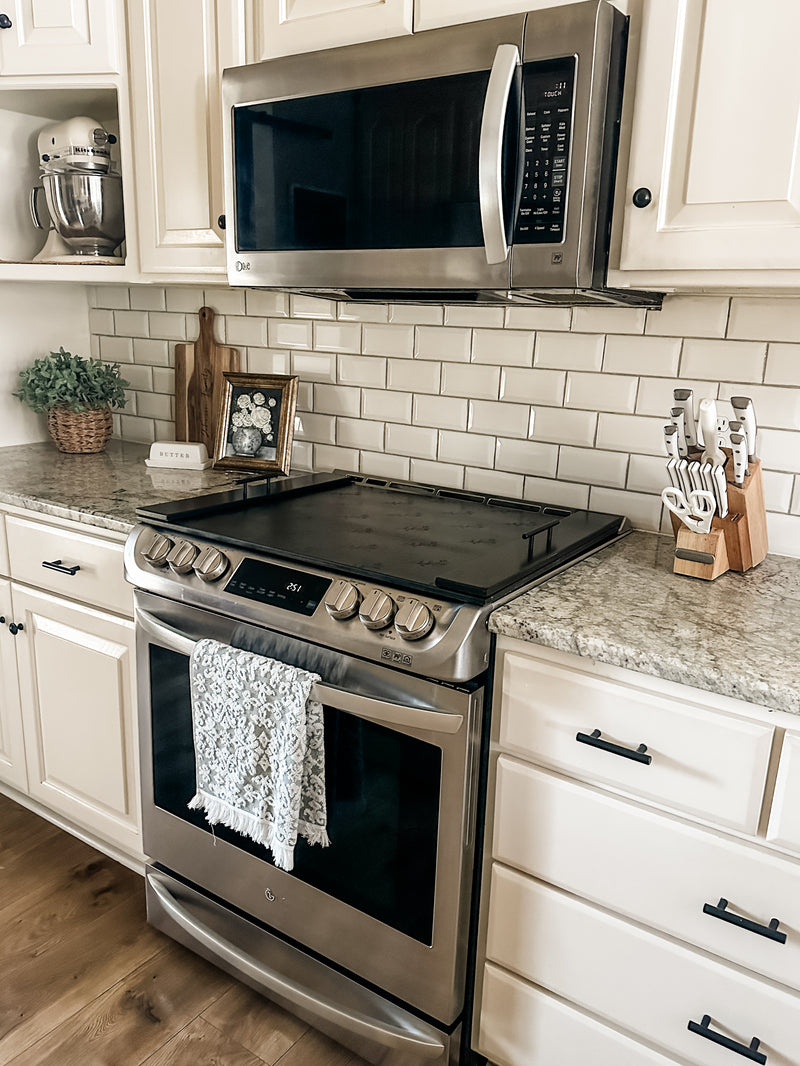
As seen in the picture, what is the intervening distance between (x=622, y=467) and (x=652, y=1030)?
1.02 meters

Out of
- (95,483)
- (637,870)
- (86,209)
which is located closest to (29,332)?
(86,209)

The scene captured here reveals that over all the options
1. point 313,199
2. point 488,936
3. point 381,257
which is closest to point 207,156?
point 313,199

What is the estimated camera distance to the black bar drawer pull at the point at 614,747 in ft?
3.84

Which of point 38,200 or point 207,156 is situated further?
point 38,200

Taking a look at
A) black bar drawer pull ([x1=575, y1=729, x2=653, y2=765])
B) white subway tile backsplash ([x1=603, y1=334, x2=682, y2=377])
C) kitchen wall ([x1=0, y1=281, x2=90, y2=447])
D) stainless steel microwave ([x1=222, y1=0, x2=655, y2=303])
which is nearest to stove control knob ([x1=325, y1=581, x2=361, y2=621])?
black bar drawer pull ([x1=575, y1=729, x2=653, y2=765])

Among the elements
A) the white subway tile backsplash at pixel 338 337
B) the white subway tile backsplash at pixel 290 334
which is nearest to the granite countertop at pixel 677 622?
the white subway tile backsplash at pixel 338 337

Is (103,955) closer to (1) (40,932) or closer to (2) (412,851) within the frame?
(1) (40,932)

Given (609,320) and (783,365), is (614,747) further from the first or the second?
(609,320)

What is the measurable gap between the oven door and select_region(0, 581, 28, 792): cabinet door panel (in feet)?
1.98

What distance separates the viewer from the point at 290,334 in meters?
2.20

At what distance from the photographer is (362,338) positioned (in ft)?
6.81

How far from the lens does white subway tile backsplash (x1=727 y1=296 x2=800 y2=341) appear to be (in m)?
1.51

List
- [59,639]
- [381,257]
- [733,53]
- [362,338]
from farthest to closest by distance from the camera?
[362,338], [59,639], [381,257], [733,53]

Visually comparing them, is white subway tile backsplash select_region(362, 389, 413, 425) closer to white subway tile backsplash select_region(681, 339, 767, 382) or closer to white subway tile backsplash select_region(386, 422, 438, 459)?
white subway tile backsplash select_region(386, 422, 438, 459)
